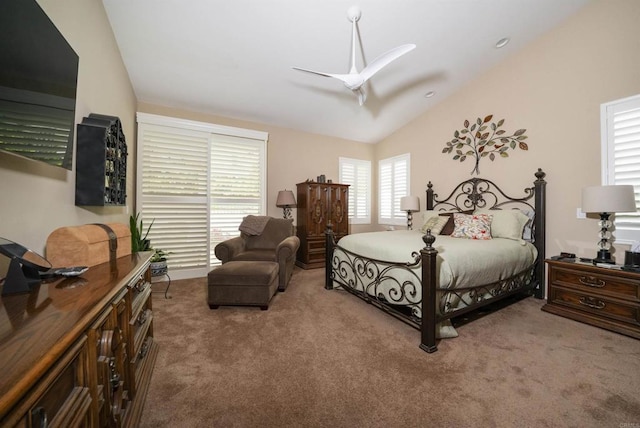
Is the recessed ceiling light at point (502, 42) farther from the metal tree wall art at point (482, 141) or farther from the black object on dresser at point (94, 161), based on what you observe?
the black object on dresser at point (94, 161)

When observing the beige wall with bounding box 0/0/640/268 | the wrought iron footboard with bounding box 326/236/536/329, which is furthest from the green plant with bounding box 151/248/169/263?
the wrought iron footboard with bounding box 326/236/536/329

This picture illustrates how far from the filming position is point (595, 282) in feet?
7.55

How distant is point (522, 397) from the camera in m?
1.43

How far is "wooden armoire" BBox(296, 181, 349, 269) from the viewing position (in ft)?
14.3

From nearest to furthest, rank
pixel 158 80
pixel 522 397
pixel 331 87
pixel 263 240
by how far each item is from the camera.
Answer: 1. pixel 522 397
2. pixel 158 80
3. pixel 331 87
4. pixel 263 240

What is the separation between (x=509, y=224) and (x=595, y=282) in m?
0.90

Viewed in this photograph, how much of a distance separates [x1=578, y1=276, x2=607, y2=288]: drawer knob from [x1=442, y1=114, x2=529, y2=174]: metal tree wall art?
1.72 metres

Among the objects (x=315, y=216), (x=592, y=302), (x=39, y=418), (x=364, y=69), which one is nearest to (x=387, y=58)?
(x=364, y=69)

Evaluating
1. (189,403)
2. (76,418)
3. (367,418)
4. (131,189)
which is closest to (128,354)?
(189,403)

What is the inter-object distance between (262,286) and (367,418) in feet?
5.22

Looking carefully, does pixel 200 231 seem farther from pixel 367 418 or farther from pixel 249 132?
pixel 367 418

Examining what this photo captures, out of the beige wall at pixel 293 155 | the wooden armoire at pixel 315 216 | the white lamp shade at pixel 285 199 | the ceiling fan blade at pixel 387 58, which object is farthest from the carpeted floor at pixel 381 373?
the beige wall at pixel 293 155

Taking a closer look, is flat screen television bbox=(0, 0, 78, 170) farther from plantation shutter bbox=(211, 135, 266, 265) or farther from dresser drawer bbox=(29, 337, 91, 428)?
plantation shutter bbox=(211, 135, 266, 265)

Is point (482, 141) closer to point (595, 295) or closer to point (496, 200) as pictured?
point (496, 200)
